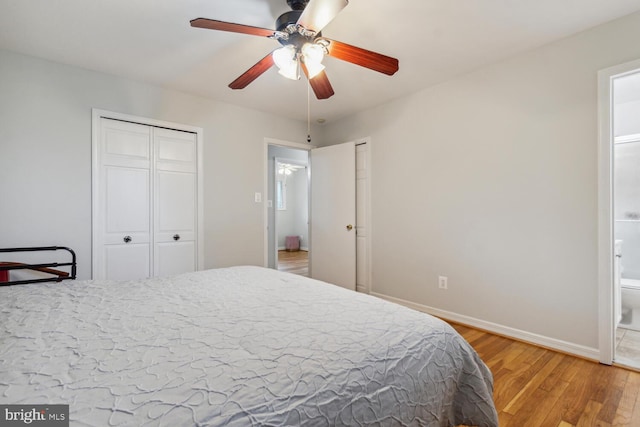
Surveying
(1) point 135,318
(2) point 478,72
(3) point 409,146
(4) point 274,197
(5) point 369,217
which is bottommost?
(1) point 135,318

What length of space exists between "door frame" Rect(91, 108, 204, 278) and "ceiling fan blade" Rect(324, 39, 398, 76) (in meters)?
2.05

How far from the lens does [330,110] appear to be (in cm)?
375

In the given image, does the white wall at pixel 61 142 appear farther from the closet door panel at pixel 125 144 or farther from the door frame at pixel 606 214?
the door frame at pixel 606 214

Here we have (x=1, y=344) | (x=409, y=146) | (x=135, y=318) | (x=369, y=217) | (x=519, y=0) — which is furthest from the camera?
(x=369, y=217)

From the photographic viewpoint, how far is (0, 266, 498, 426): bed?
626 mm

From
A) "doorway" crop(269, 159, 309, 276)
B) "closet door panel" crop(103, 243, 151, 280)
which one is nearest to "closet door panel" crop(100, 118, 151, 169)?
"closet door panel" crop(103, 243, 151, 280)

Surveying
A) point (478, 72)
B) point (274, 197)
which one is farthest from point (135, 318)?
point (274, 197)

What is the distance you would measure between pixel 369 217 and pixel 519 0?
7.74 ft

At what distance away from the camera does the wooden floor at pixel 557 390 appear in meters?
1.51

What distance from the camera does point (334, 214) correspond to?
3934 mm

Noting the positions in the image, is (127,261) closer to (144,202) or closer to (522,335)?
(144,202)

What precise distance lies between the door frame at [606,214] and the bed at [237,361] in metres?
1.59

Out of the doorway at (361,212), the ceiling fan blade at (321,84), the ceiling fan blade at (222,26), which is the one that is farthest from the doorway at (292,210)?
the ceiling fan blade at (222,26)

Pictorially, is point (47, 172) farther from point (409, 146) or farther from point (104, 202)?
point (409, 146)
